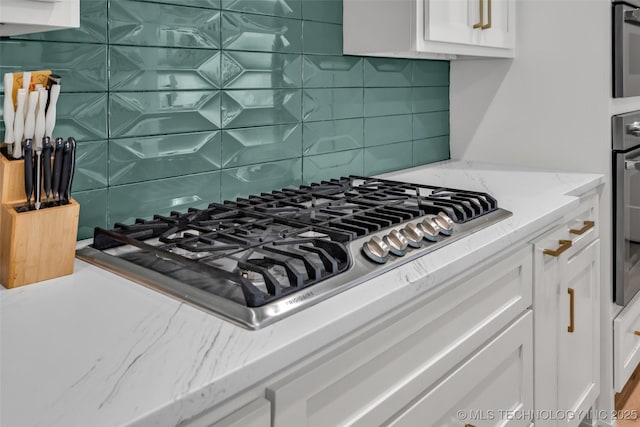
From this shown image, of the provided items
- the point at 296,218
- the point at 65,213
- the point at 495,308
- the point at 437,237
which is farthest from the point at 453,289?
the point at 65,213

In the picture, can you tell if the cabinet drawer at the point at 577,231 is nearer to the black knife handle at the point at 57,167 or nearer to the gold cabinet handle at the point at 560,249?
the gold cabinet handle at the point at 560,249

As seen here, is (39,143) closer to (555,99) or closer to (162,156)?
(162,156)

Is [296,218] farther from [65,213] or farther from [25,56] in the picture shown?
[25,56]

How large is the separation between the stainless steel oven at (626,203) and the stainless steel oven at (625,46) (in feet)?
0.38

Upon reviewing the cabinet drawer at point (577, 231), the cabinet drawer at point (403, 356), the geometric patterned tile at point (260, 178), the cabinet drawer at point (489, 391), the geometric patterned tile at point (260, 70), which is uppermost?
the geometric patterned tile at point (260, 70)

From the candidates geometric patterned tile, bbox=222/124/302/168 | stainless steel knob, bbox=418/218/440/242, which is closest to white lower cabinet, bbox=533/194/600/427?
stainless steel knob, bbox=418/218/440/242

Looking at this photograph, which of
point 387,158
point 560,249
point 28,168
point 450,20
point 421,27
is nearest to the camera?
point 28,168

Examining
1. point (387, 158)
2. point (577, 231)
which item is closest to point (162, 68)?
point (387, 158)

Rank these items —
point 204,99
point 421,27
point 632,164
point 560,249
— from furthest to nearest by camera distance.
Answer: point 632,164 → point 421,27 → point 560,249 → point 204,99

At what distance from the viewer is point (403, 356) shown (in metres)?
1.00

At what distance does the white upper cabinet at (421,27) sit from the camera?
67.1 inches

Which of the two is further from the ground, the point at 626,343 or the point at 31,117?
the point at 31,117

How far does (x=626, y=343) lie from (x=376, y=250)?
172 centimetres

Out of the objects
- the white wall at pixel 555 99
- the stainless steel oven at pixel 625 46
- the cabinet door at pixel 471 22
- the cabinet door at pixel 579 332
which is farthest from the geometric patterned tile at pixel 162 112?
the stainless steel oven at pixel 625 46
